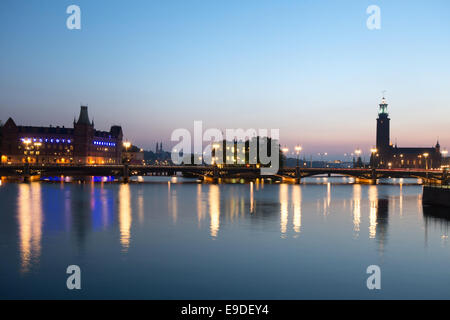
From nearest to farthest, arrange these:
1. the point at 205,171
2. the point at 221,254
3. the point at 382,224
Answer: the point at 221,254
the point at 382,224
the point at 205,171

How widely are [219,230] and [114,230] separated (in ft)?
31.6

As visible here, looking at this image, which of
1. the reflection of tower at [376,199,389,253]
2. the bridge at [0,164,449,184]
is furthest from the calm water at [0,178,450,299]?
the bridge at [0,164,449,184]

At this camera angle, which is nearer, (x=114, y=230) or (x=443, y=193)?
(x=114, y=230)

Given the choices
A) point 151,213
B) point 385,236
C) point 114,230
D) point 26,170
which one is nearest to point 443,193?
point 385,236

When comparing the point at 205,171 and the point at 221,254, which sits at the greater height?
the point at 205,171

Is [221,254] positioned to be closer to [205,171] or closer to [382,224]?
[382,224]

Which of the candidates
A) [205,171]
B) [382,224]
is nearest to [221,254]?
[382,224]

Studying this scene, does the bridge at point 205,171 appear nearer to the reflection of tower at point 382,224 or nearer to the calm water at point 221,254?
the reflection of tower at point 382,224

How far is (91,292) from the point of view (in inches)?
918

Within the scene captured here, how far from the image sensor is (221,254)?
33000mm

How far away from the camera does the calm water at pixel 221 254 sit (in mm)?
24078
